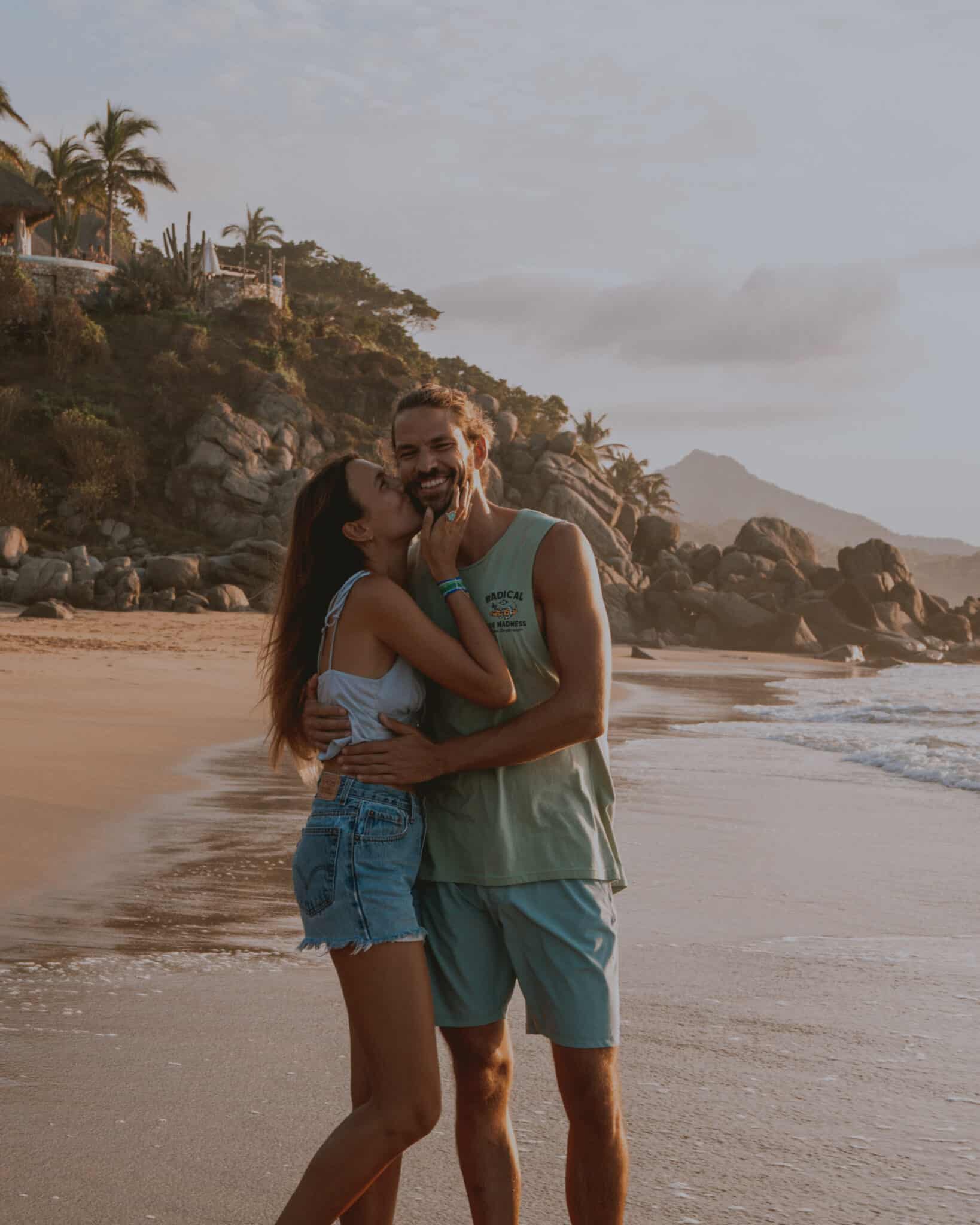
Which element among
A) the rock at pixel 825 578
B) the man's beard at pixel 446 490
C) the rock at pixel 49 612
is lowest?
A: the rock at pixel 49 612

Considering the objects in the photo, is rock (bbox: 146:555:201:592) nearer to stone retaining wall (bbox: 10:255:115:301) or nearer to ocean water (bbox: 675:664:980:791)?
ocean water (bbox: 675:664:980:791)

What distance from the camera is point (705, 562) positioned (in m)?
51.4

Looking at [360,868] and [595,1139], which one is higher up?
[360,868]

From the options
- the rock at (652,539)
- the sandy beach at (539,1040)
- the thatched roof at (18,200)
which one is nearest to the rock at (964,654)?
the rock at (652,539)

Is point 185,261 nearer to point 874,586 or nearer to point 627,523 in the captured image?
point 627,523

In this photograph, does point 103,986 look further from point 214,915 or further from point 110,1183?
point 110,1183

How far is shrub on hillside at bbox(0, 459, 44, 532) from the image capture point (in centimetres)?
3462

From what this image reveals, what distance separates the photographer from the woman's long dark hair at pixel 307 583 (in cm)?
285

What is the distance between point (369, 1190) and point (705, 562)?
4974 centimetres

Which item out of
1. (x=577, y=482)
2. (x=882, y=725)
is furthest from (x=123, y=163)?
(x=882, y=725)

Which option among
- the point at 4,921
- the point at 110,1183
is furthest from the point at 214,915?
the point at 110,1183

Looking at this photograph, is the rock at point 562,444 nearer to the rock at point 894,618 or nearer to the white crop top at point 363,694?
the rock at point 894,618

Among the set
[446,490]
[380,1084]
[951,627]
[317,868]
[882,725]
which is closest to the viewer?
[380,1084]

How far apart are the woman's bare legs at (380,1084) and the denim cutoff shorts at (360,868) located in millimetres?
45
